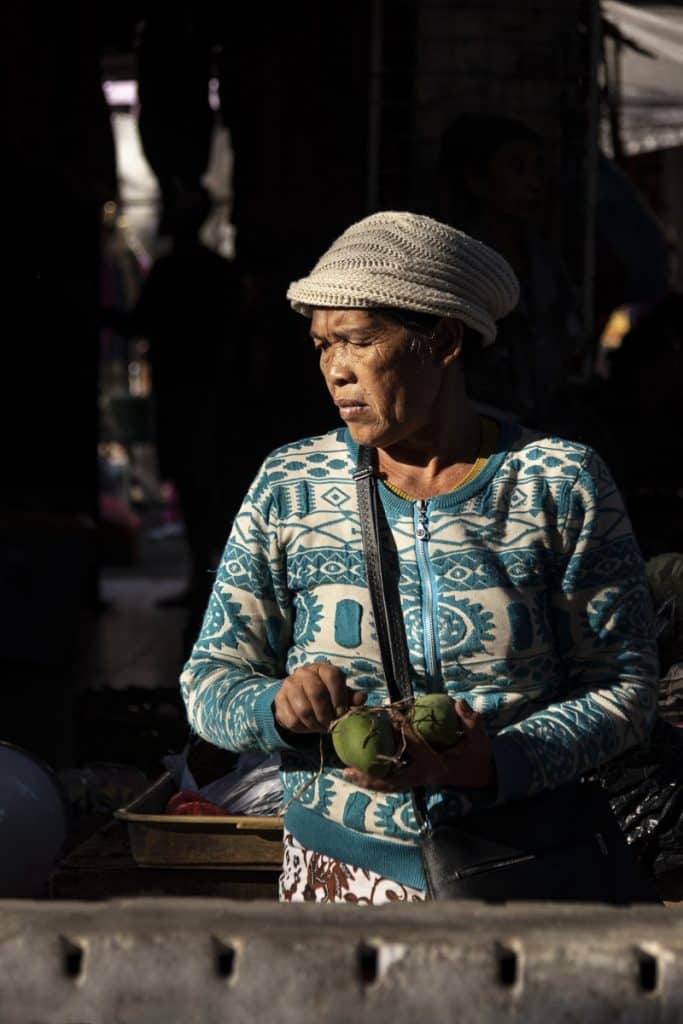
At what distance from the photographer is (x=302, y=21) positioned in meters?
6.06

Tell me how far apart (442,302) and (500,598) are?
37cm

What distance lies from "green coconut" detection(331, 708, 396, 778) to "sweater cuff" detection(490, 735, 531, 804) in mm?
151

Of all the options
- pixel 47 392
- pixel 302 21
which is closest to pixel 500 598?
pixel 302 21

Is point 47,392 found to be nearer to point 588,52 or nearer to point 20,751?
point 588,52

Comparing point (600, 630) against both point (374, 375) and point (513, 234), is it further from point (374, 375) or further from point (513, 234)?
point (513, 234)

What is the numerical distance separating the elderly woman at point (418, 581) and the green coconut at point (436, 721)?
0.10m

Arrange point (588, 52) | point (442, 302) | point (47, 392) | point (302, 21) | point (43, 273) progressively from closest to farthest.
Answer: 1. point (442, 302)
2. point (588, 52)
3. point (302, 21)
4. point (43, 273)
5. point (47, 392)

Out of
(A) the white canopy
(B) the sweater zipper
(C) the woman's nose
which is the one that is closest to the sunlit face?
(C) the woman's nose

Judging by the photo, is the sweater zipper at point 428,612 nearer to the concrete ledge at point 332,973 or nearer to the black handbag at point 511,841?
the black handbag at point 511,841

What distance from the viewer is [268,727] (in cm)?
199

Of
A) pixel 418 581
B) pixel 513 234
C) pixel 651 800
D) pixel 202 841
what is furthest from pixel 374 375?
pixel 513 234

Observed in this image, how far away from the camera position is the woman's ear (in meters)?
2.12

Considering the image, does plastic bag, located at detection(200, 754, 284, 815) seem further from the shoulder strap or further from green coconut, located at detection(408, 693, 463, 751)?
green coconut, located at detection(408, 693, 463, 751)

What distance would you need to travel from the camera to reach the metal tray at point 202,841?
3199 mm
